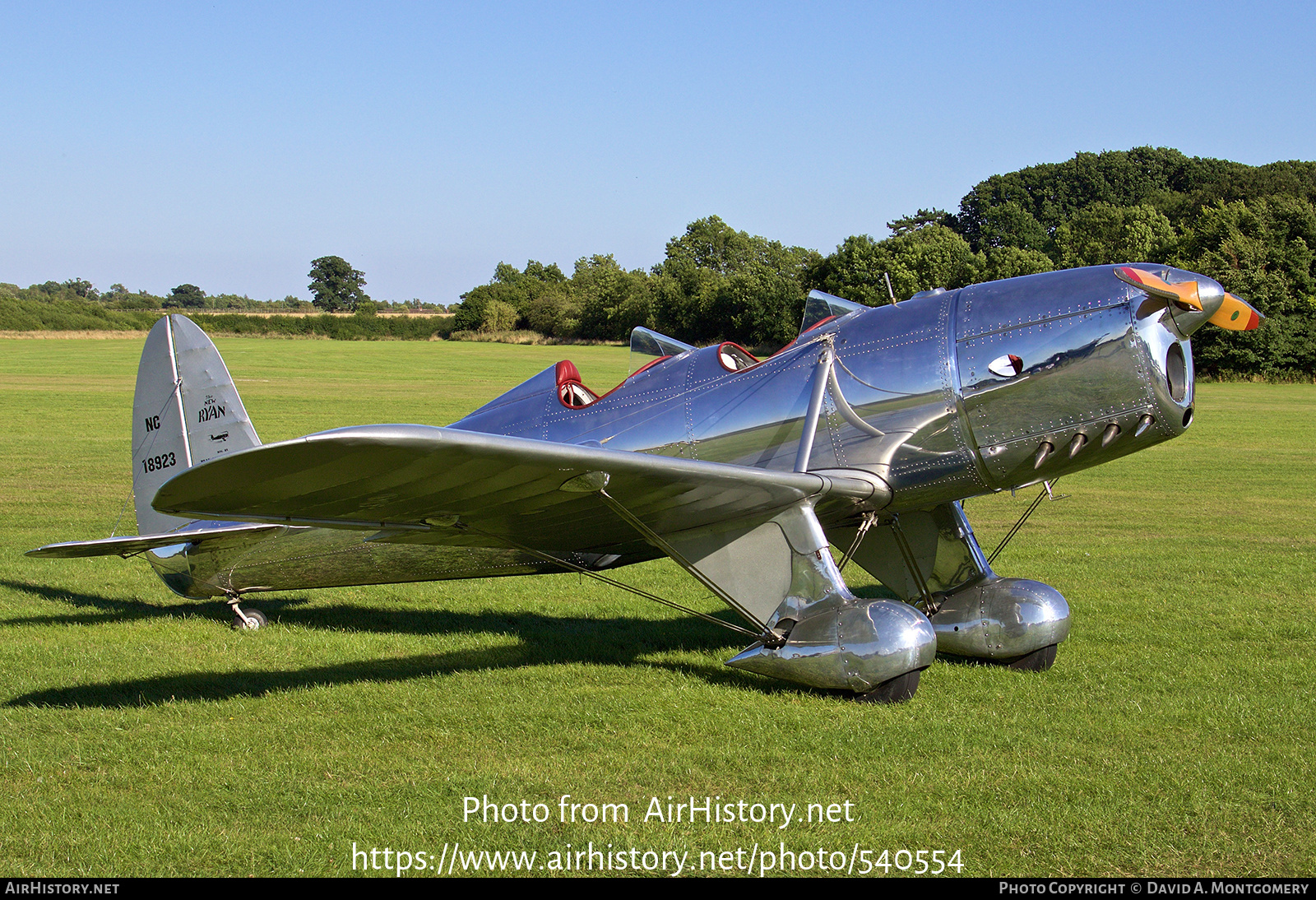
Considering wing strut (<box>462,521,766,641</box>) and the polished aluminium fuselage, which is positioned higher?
the polished aluminium fuselage

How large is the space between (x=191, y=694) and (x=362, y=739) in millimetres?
1541

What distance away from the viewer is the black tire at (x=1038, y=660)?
21.4 feet

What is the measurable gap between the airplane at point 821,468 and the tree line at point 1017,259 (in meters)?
1.30

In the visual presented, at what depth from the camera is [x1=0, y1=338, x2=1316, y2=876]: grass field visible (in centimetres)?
407

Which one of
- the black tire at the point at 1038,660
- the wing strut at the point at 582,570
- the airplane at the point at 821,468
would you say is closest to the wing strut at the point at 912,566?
the airplane at the point at 821,468

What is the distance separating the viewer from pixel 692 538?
244 inches

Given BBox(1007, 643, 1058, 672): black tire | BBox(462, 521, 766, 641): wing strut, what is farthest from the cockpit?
BBox(1007, 643, 1058, 672): black tire

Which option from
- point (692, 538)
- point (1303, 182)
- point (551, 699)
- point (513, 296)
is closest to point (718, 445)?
point (692, 538)

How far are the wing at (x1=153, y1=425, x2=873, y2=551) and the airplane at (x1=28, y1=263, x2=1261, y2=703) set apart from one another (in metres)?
0.02

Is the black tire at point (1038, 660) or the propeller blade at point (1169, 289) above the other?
the propeller blade at point (1169, 289)

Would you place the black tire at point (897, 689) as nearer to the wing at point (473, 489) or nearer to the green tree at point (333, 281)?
the wing at point (473, 489)

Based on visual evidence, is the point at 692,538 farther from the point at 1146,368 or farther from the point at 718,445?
the point at 1146,368

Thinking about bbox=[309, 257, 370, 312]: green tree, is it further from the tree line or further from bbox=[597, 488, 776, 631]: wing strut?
bbox=[597, 488, 776, 631]: wing strut

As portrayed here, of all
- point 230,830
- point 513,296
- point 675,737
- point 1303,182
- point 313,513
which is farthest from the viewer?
point 513,296
